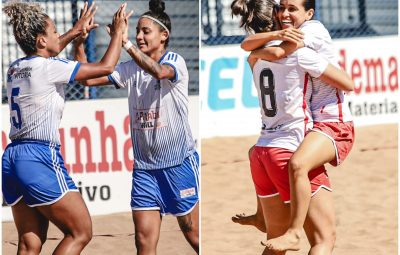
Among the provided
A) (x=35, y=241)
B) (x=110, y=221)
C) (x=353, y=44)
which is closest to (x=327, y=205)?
(x=35, y=241)

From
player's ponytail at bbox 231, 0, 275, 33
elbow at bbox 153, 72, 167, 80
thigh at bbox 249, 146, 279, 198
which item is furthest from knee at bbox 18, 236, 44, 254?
player's ponytail at bbox 231, 0, 275, 33

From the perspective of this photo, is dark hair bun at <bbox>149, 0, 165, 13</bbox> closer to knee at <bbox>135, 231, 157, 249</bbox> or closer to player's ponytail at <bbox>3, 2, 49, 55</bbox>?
player's ponytail at <bbox>3, 2, 49, 55</bbox>

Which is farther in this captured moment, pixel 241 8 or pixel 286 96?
pixel 241 8

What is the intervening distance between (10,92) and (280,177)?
1650mm

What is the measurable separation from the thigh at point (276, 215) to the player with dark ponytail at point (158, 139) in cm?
91

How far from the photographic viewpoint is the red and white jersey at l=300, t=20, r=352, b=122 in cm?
553

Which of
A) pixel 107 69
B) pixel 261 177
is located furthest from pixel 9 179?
pixel 261 177

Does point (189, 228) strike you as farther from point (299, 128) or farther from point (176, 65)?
point (299, 128)

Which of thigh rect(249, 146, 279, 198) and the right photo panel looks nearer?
the right photo panel

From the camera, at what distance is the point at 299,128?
18.3 feet

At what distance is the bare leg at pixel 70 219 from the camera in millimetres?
5906

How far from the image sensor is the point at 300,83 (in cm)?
553

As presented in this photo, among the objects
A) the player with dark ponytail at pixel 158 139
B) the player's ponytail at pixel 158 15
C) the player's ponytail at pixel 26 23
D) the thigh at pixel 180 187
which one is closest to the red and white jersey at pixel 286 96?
the player with dark ponytail at pixel 158 139

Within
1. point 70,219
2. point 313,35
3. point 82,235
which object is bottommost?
point 82,235
